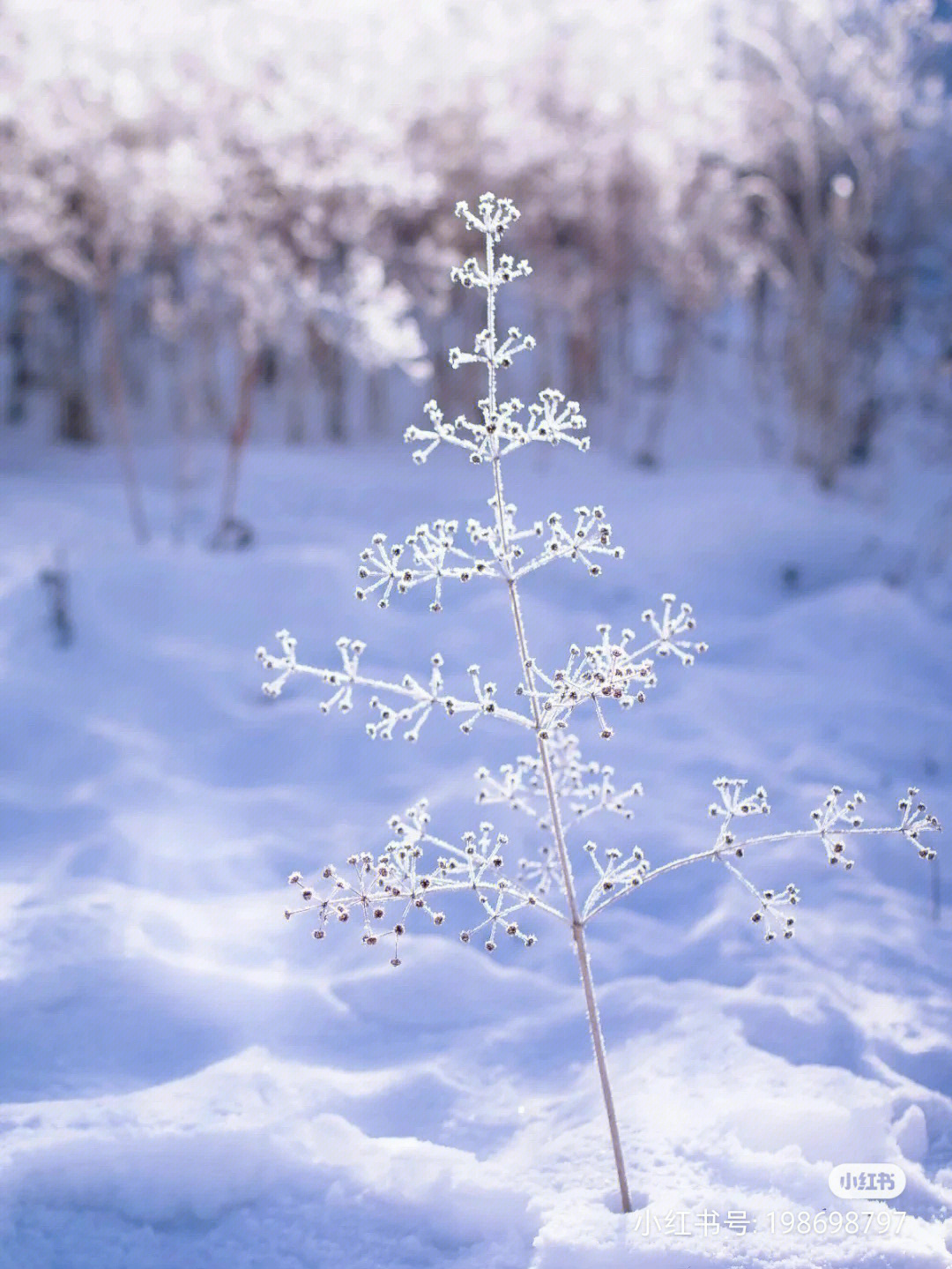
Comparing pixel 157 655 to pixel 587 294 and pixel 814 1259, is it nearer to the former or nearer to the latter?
pixel 814 1259

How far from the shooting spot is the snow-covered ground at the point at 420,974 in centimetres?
246

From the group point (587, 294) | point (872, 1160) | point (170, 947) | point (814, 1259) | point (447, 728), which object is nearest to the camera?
point (814, 1259)

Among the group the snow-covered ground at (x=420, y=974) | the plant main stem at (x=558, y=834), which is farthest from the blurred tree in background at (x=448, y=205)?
the plant main stem at (x=558, y=834)

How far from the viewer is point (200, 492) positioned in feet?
35.3

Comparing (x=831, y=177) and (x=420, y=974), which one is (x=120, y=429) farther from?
(x=831, y=177)

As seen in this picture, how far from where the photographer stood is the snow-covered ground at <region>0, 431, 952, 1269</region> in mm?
2459

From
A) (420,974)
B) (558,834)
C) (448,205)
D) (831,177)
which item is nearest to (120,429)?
(448,205)

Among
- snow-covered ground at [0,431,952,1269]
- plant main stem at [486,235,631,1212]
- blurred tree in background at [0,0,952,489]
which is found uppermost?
blurred tree in background at [0,0,952,489]

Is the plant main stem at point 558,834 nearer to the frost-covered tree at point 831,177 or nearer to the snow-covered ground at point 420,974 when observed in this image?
the snow-covered ground at point 420,974

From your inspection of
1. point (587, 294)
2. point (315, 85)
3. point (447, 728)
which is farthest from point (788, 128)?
point (447, 728)

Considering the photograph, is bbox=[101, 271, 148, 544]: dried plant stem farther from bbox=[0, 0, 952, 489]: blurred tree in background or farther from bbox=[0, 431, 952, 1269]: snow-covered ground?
bbox=[0, 431, 952, 1269]: snow-covered ground

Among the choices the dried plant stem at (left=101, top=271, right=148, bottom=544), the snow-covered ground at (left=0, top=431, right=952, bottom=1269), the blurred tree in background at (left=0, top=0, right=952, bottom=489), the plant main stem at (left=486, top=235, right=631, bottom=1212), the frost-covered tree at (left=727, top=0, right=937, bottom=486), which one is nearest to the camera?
the plant main stem at (left=486, top=235, right=631, bottom=1212)

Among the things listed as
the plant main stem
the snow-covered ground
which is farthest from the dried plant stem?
the plant main stem

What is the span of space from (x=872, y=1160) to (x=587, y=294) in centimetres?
1262
